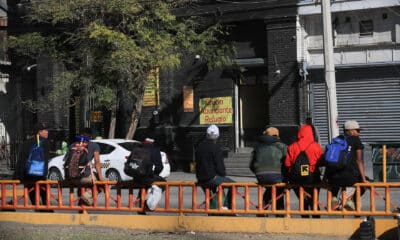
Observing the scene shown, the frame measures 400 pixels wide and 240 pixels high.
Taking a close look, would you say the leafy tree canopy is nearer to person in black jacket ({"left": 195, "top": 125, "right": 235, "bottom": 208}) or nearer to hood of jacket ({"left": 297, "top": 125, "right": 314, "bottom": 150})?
person in black jacket ({"left": 195, "top": 125, "right": 235, "bottom": 208})

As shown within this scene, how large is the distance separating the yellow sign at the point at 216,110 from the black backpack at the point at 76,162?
45.6 feet

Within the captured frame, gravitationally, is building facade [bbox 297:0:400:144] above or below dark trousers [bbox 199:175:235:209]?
above

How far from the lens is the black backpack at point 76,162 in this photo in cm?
1027

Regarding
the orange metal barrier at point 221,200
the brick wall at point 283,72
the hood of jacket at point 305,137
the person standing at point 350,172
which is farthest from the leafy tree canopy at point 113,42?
the person standing at point 350,172

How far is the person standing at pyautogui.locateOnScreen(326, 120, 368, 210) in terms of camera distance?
29.0 ft

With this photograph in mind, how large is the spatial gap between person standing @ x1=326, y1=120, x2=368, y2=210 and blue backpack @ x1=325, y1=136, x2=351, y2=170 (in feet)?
0.24

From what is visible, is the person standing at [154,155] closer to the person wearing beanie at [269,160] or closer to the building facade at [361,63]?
the person wearing beanie at [269,160]

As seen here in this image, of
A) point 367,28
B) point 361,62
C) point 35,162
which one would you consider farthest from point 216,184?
point 367,28

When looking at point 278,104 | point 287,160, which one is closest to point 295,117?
point 278,104

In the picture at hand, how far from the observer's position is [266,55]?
920 inches

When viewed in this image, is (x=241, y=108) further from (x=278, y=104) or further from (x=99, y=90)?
(x=99, y=90)

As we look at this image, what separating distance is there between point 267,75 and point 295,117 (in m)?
2.08

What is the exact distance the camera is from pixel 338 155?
8789 millimetres

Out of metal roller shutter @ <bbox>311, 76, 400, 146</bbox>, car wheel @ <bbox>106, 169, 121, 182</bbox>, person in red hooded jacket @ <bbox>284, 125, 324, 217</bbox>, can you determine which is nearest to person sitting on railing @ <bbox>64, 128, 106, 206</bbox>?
person in red hooded jacket @ <bbox>284, 125, 324, 217</bbox>
